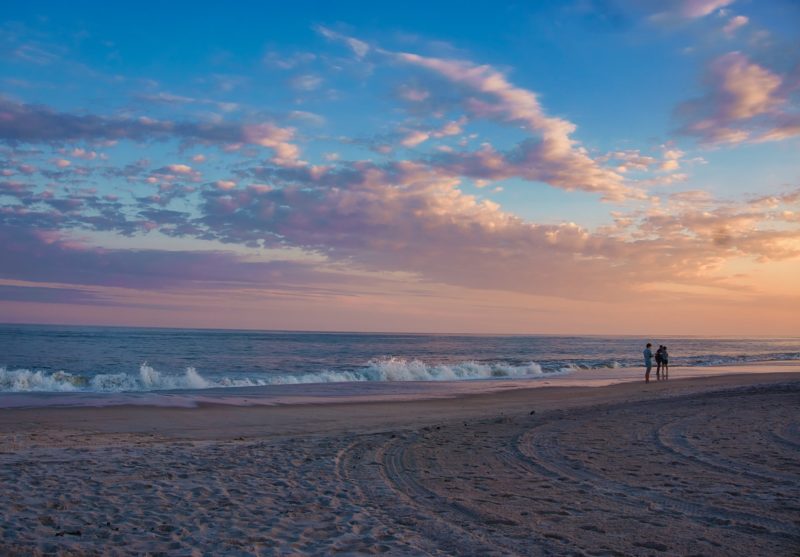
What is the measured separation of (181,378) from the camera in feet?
96.4

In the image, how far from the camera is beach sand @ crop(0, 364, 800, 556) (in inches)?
234

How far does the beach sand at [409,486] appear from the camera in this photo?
593 centimetres

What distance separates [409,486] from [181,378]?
23845mm

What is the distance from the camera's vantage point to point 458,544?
5922 millimetres

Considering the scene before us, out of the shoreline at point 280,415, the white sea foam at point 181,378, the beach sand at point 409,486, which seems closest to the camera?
the beach sand at point 409,486

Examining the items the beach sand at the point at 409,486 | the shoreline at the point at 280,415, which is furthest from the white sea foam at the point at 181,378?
the beach sand at the point at 409,486

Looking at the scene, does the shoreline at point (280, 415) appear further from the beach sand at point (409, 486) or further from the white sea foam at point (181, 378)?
the white sea foam at point (181, 378)

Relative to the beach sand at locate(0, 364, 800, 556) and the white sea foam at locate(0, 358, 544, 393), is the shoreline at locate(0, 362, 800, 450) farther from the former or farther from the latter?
the white sea foam at locate(0, 358, 544, 393)

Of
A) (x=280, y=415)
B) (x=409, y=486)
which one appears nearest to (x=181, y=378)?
(x=280, y=415)

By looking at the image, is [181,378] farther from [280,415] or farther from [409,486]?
[409,486]

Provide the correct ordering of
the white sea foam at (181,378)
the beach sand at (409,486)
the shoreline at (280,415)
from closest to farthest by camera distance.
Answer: the beach sand at (409,486) → the shoreline at (280,415) → the white sea foam at (181,378)

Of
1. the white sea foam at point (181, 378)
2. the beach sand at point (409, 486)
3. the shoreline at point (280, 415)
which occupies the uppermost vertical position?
the beach sand at point (409, 486)

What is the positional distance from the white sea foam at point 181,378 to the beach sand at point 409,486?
11670 millimetres

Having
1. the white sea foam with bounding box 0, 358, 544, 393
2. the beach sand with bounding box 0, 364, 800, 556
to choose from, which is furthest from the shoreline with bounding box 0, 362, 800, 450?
the white sea foam with bounding box 0, 358, 544, 393
